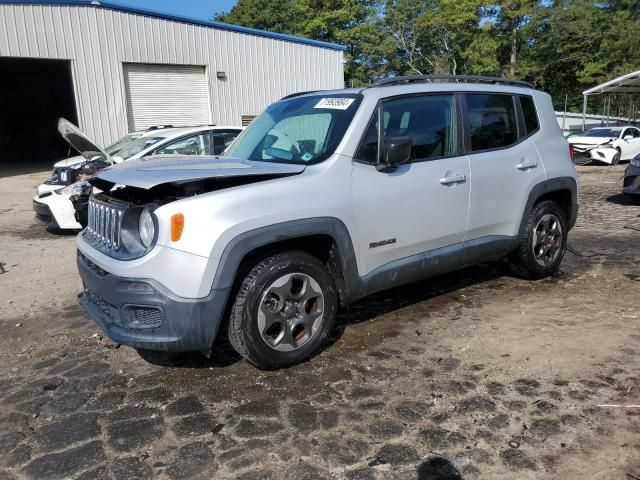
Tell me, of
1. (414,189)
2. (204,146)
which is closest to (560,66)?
(204,146)

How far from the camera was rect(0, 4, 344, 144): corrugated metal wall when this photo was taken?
13359mm

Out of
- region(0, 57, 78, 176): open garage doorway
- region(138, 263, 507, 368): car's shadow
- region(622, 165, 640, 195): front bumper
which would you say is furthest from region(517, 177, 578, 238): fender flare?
region(0, 57, 78, 176): open garage doorway

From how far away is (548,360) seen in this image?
11.8 feet

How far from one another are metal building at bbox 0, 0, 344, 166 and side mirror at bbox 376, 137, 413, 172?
1268 cm

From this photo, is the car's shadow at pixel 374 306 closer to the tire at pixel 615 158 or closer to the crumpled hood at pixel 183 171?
the crumpled hood at pixel 183 171

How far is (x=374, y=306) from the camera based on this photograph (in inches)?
186

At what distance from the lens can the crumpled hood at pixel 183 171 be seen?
308 cm

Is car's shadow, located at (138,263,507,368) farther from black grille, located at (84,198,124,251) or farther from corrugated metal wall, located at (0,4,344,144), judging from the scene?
corrugated metal wall, located at (0,4,344,144)

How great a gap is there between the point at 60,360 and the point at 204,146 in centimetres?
533

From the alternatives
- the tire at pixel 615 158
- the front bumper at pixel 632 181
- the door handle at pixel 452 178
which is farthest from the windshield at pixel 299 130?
the tire at pixel 615 158

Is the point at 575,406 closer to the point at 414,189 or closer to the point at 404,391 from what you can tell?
the point at 404,391

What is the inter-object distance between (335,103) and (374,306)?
5.95ft

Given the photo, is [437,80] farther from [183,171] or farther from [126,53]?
[126,53]

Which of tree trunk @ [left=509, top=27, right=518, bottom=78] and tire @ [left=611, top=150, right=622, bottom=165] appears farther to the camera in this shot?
tree trunk @ [left=509, top=27, right=518, bottom=78]
